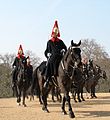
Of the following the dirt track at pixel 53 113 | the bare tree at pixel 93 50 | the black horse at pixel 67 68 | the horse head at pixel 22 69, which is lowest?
the dirt track at pixel 53 113

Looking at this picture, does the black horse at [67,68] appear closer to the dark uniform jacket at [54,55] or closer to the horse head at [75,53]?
the horse head at [75,53]

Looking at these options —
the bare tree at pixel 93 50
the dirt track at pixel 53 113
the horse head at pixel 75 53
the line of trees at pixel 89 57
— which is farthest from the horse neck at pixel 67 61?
the bare tree at pixel 93 50

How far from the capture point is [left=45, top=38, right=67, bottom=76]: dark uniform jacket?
13383 millimetres

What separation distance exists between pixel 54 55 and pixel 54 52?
0.13 metres

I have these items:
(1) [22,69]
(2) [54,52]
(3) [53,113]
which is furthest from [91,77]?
(2) [54,52]

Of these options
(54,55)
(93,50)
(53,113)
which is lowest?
(53,113)

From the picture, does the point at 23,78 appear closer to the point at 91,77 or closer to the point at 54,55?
the point at 54,55

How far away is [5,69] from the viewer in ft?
116

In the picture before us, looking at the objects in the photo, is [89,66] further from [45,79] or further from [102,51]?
[102,51]

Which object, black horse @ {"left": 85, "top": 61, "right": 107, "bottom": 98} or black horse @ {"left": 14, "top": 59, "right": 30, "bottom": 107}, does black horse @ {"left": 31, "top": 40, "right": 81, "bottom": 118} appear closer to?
black horse @ {"left": 14, "top": 59, "right": 30, "bottom": 107}

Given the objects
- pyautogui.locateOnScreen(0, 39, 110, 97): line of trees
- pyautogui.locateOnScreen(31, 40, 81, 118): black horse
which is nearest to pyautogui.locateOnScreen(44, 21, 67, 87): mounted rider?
pyautogui.locateOnScreen(31, 40, 81, 118): black horse

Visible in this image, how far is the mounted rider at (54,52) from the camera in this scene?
1340 cm

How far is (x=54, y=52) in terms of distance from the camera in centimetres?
1347

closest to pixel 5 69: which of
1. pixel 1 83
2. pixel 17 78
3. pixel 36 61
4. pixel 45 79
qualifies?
pixel 1 83
